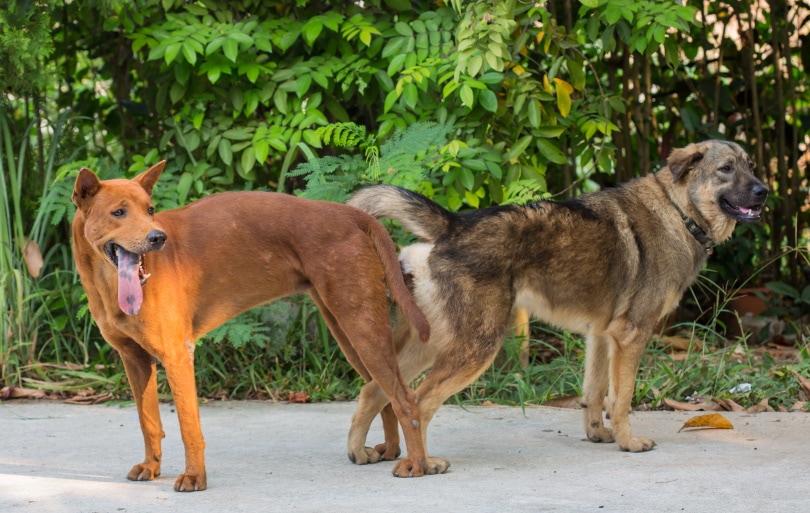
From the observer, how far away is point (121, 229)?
14.1ft

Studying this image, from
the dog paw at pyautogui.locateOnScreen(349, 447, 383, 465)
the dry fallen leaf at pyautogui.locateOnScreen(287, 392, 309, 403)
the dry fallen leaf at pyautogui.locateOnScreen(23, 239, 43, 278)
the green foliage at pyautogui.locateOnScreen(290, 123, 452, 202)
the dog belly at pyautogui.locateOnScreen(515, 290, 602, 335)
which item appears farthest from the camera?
the dry fallen leaf at pyautogui.locateOnScreen(23, 239, 43, 278)

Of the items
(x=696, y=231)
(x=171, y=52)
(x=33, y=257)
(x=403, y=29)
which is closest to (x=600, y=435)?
(x=696, y=231)

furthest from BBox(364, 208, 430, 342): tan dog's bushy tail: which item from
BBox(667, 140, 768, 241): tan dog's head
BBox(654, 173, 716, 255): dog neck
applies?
BBox(667, 140, 768, 241): tan dog's head

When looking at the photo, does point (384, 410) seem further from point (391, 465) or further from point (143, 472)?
point (143, 472)

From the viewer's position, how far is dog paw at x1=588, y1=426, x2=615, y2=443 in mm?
5676

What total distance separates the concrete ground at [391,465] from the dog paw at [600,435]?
0.24 ft

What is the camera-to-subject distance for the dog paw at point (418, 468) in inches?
189

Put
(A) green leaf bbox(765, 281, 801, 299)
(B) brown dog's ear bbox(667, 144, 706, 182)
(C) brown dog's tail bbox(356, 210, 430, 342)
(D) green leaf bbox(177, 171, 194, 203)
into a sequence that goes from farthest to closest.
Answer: (A) green leaf bbox(765, 281, 801, 299) < (D) green leaf bbox(177, 171, 194, 203) < (B) brown dog's ear bbox(667, 144, 706, 182) < (C) brown dog's tail bbox(356, 210, 430, 342)

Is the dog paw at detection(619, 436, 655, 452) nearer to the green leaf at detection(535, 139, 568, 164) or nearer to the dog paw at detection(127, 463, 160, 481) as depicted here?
the green leaf at detection(535, 139, 568, 164)

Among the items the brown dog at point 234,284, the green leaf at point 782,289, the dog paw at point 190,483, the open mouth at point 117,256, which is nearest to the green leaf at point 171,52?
the brown dog at point 234,284

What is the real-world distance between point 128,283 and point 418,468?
5.05 feet

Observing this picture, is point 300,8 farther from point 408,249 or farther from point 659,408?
point 659,408

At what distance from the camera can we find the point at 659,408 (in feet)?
21.4

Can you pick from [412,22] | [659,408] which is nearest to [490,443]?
[659,408]
